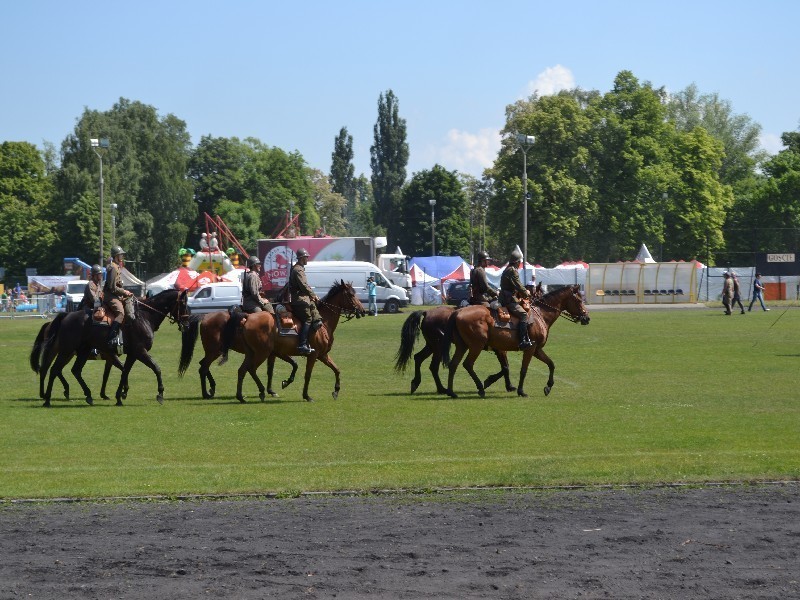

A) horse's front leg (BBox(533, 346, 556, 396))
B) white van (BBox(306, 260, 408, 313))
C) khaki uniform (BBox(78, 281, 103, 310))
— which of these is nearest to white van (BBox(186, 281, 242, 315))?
white van (BBox(306, 260, 408, 313))

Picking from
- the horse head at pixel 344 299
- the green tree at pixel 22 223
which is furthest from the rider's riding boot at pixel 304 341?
the green tree at pixel 22 223

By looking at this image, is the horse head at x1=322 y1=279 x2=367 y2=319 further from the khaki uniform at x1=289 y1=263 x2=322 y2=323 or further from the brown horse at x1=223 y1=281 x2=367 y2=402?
the khaki uniform at x1=289 y1=263 x2=322 y2=323

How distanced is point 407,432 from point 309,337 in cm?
476

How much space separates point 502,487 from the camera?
12.4m

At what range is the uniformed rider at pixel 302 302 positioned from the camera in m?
20.9

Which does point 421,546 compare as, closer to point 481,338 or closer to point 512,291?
point 481,338

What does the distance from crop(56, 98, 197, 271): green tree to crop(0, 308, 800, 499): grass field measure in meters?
78.9

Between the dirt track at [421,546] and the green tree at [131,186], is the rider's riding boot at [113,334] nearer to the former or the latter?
the dirt track at [421,546]

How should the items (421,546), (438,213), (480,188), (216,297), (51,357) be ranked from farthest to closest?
(438,213) → (480,188) → (216,297) → (51,357) → (421,546)

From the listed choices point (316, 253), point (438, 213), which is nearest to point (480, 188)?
point (438, 213)

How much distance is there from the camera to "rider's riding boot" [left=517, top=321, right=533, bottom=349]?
2138 cm

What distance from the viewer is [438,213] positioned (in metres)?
131

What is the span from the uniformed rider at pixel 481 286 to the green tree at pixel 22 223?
294 feet

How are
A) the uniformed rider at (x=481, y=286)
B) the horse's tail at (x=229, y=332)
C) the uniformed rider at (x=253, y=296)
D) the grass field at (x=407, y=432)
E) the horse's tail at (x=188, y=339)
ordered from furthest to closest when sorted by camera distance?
the uniformed rider at (x=481, y=286) < the horse's tail at (x=188, y=339) < the uniformed rider at (x=253, y=296) < the horse's tail at (x=229, y=332) < the grass field at (x=407, y=432)
